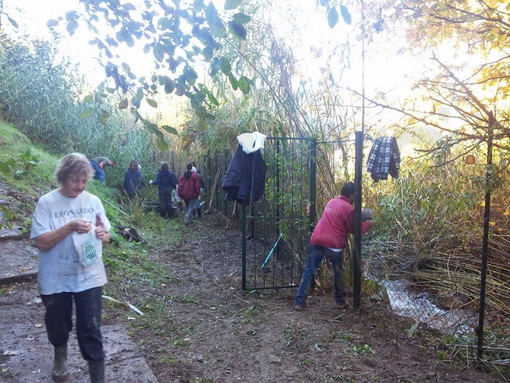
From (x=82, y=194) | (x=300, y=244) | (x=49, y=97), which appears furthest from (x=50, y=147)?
(x=82, y=194)

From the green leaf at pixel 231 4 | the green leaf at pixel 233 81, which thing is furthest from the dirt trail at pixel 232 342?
the green leaf at pixel 231 4

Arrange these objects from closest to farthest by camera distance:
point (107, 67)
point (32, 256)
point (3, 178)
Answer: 1. point (107, 67)
2. point (32, 256)
3. point (3, 178)

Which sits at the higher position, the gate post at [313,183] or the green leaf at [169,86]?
the green leaf at [169,86]

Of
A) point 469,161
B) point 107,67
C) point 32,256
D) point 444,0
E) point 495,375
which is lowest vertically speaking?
point 495,375

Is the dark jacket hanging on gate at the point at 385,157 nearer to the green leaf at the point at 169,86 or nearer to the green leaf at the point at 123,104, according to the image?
the green leaf at the point at 169,86

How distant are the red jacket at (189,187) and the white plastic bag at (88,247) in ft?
28.2

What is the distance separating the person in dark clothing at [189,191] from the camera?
11.6 metres

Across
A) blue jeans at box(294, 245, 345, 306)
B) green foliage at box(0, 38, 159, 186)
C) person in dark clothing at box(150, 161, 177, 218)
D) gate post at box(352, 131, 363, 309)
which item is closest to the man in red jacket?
blue jeans at box(294, 245, 345, 306)

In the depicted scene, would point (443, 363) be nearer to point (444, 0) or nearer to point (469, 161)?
point (469, 161)

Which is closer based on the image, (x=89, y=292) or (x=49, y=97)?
(x=89, y=292)

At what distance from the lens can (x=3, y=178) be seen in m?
7.90

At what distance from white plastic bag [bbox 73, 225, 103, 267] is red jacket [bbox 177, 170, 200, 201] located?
859 cm

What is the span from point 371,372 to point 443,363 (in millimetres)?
736

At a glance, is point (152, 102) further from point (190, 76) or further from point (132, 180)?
point (132, 180)
